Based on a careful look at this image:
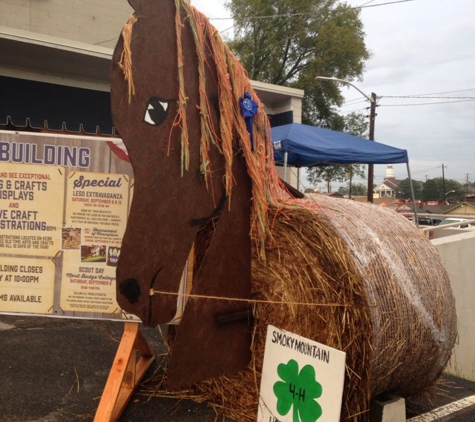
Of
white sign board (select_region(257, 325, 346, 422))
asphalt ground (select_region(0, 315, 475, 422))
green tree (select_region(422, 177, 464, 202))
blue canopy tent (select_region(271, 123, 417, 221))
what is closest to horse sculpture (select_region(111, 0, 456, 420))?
white sign board (select_region(257, 325, 346, 422))

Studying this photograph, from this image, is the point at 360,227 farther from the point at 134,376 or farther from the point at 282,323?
the point at 134,376

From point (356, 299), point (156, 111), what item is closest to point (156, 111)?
point (156, 111)

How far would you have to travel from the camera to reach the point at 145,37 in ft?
10.1

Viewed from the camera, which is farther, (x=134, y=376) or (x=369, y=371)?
(x=134, y=376)

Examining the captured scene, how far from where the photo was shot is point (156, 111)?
310cm

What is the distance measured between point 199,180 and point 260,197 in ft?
1.35

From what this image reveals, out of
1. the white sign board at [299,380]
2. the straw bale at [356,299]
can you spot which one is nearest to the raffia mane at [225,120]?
the straw bale at [356,299]

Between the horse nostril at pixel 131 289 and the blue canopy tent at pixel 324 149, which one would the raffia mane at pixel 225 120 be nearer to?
the horse nostril at pixel 131 289

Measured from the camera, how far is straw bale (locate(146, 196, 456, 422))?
294cm

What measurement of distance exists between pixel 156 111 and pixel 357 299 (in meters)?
1.59

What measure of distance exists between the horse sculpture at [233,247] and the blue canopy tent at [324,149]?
526 centimetres

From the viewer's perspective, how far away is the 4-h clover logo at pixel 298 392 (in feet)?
9.42

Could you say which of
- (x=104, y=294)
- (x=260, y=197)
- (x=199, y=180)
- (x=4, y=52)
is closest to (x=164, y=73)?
(x=199, y=180)

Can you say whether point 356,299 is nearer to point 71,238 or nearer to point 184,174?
point 184,174
